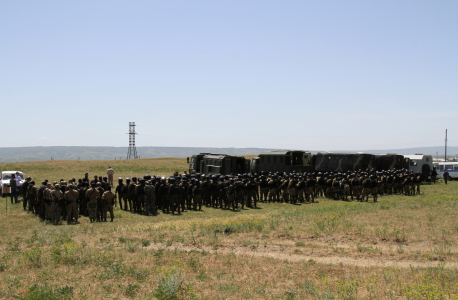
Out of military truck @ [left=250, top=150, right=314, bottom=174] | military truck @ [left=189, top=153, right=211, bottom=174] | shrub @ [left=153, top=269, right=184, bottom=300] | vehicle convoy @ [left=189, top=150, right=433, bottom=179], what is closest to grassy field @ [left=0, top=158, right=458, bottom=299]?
shrub @ [left=153, top=269, right=184, bottom=300]

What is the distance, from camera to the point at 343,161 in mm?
38531

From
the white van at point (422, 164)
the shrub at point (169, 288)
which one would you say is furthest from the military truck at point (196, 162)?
the shrub at point (169, 288)

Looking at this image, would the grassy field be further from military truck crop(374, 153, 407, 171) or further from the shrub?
military truck crop(374, 153, 407, 171)

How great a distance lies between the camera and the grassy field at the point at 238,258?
27.2 feet

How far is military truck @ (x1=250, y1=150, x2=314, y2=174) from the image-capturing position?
37.1m

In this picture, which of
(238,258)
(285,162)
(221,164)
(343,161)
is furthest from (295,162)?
(238,258)

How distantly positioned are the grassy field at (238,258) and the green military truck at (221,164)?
15.5 metres

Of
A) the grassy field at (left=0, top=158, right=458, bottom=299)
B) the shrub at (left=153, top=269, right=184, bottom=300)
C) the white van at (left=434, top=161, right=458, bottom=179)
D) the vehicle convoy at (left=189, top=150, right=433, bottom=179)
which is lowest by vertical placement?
the grassy field at (left=0, top=158, right=458, bottom=299)

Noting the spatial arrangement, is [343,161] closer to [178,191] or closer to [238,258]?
[178,191]

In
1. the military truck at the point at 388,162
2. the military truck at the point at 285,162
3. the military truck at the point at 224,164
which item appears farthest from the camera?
the military truck at the point at 388,162

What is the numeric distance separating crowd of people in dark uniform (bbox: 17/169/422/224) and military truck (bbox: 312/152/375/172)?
19.2 feet

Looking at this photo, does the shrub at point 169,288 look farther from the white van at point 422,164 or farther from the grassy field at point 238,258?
the white van at point 422,164

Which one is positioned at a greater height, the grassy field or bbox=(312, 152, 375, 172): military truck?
bbox=(312, 152, 375, 172): military truck

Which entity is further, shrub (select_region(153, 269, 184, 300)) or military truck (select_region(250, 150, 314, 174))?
military truck (select_region(250, 150, 314, 174))
